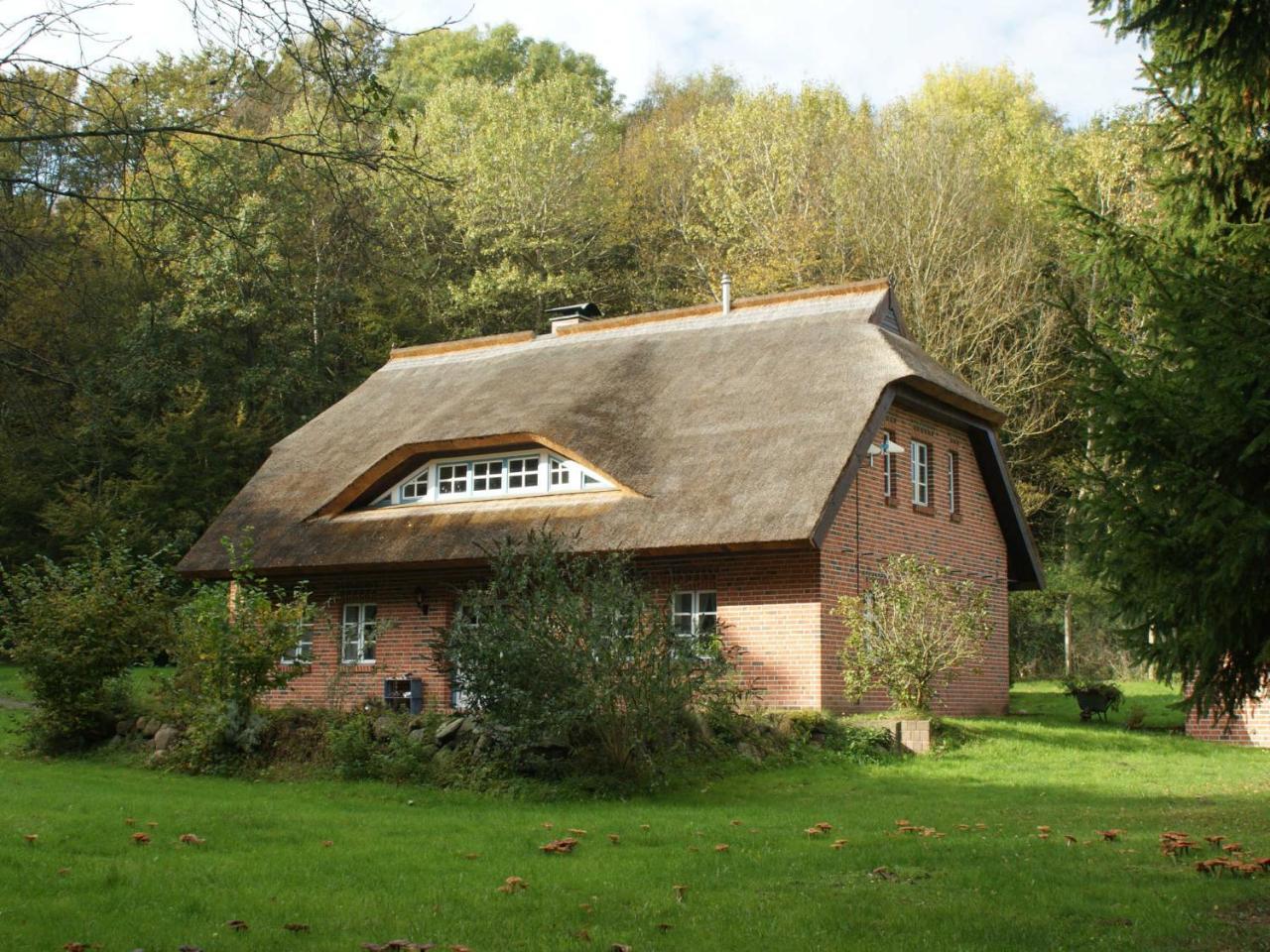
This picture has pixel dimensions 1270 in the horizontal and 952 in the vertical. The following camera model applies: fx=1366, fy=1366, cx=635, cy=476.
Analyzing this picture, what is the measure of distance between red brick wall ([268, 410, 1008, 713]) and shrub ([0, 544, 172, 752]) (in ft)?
8.48

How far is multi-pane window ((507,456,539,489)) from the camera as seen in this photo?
23.0 metres

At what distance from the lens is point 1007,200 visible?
38750 millimetres

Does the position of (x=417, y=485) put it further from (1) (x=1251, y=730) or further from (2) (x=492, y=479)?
(1) (x=1251, y=730)

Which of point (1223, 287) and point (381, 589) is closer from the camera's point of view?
point (1223, 287)

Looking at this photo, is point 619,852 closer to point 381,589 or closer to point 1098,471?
point 1098,471

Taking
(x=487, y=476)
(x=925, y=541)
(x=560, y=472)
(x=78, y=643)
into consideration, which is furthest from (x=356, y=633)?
(x=925, y=541)

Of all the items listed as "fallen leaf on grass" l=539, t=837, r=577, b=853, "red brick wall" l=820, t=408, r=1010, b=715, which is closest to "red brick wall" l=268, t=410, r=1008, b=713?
"red brick wall" l=820, t=408, r=1010, b=715

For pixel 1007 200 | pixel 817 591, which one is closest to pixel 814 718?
pixel 817 591

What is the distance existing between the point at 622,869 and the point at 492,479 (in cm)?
1491

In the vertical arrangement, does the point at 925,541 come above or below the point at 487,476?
below

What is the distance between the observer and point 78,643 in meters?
17.4

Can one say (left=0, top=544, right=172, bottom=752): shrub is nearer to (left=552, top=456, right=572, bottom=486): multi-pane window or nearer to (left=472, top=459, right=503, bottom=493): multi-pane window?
(left=472, top=459, right=503, bottom=493): multi-pane window

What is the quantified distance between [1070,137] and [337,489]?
26944 millimetres

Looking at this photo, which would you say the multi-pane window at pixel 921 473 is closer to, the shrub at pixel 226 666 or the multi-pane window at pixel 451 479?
the multi-pane window at pixel 451 479
